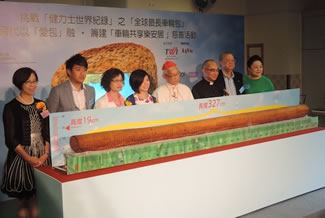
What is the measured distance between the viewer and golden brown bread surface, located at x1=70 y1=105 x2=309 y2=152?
2832mm

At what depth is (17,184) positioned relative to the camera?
3.54 meters

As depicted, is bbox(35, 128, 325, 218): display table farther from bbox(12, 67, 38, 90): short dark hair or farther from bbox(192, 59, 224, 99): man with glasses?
bbox(192, 59, 224, 99): man with glasses

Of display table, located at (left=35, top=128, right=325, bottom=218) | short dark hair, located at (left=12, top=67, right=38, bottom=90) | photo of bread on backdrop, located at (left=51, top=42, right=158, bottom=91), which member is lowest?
display table, located at (left=35, top=128, right=325, bottom=218)

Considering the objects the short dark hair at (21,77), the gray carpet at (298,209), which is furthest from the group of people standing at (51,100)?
the gray carpet at (298,209)

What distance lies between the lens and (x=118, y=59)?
220 inches

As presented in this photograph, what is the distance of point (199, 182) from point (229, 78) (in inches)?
92.9

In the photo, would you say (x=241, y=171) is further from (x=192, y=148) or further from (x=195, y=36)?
(x=195, y=36)

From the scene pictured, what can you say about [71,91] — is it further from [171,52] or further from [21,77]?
[171,52]

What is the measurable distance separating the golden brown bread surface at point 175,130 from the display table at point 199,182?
0.58 ft

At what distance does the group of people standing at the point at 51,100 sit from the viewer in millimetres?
3566

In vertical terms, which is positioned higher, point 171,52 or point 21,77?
point 171,52

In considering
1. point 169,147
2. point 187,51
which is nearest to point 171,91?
point 169,147

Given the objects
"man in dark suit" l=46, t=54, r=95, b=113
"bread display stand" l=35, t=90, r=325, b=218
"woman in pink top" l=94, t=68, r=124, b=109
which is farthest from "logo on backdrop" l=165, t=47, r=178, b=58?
"bread display stand" l=35, t=90, r=325, b=218

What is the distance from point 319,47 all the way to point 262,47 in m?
1.12
